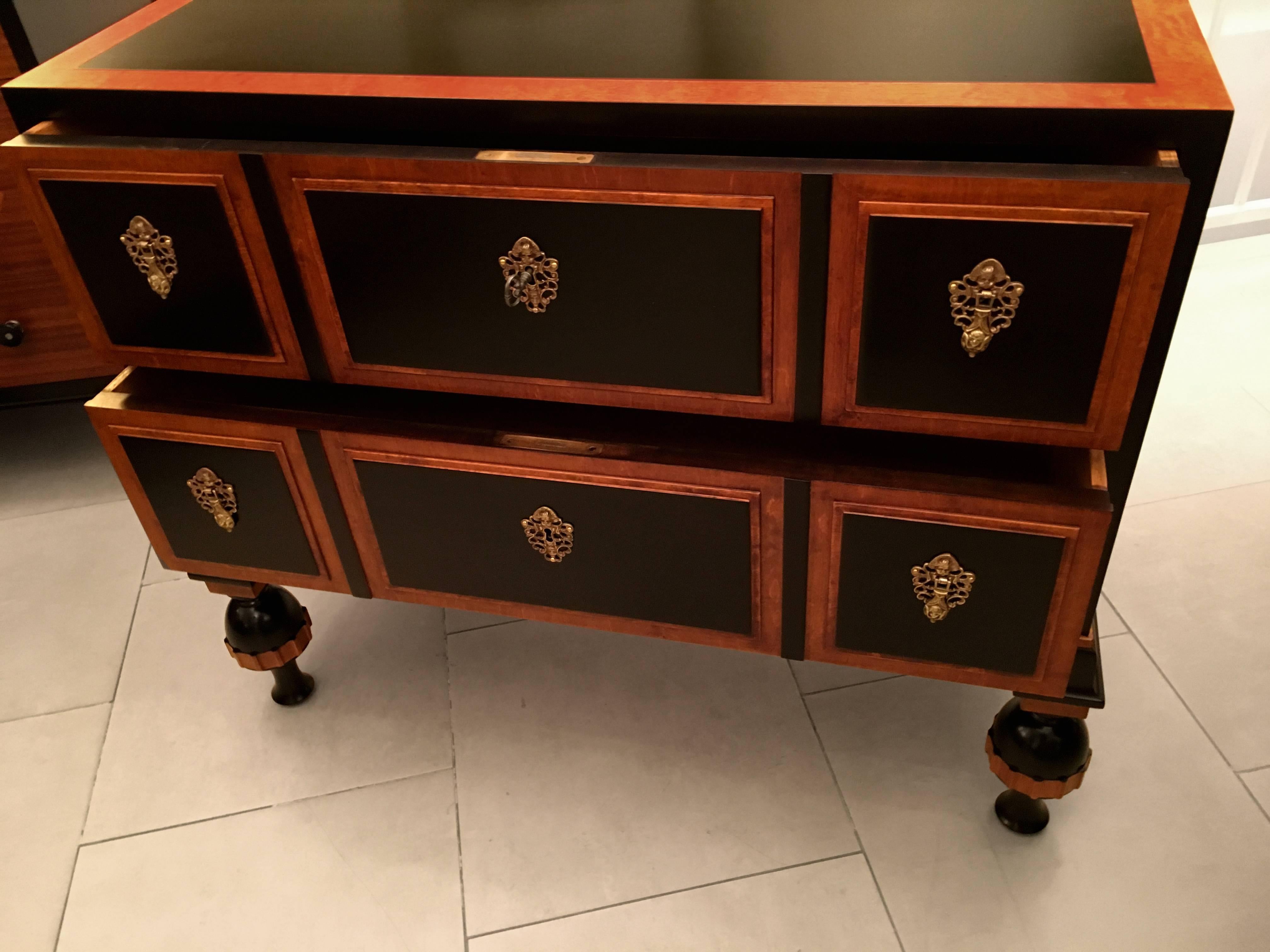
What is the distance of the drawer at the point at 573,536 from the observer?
80cm

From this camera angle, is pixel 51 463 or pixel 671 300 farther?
pixel 51 463

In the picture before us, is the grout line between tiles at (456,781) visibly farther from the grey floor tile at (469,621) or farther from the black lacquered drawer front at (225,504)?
the black lacquered drawer front at (225,504)

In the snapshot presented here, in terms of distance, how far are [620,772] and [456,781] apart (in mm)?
154

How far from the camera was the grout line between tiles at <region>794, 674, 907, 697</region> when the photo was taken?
3.60 feet

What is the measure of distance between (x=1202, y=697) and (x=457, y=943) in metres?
0.72

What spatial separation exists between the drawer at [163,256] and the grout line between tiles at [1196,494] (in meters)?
0.94

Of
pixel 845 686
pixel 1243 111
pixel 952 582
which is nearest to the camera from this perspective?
pixel 952 582

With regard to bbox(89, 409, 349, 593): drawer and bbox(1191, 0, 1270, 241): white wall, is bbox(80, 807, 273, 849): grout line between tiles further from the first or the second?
bbox(1191, 0, 1270, 241): white wall

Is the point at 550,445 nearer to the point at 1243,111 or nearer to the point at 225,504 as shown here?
the point at 225,504

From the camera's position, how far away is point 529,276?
28.9 inches

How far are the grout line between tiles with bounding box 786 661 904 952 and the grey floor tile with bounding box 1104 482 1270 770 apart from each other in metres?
0.27

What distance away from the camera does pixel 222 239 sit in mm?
783

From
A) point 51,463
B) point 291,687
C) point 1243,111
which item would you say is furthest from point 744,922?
point 1243,111

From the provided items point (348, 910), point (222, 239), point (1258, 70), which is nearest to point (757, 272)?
point (222, 239)
